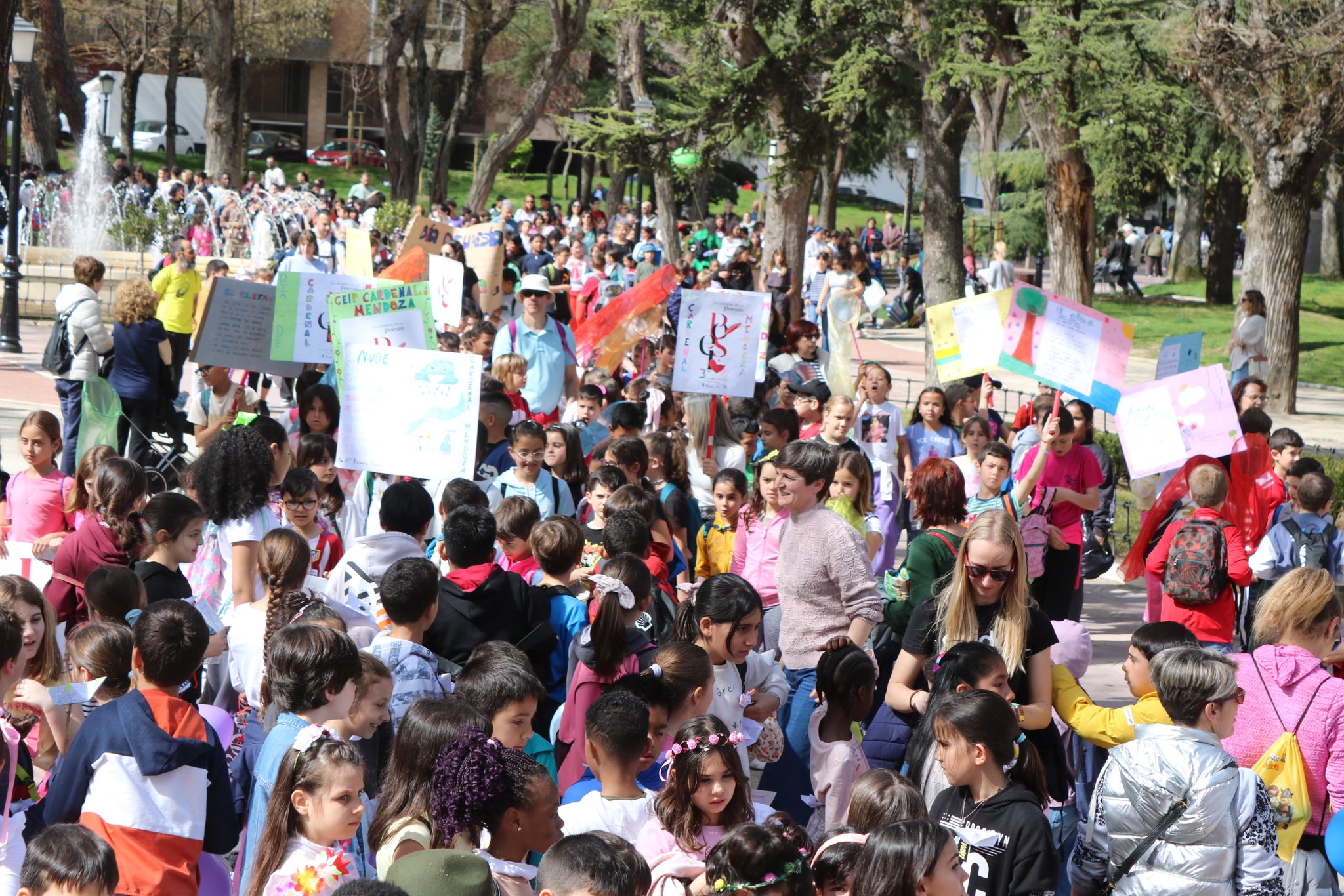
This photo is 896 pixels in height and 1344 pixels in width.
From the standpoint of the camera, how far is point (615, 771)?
13.4 feet

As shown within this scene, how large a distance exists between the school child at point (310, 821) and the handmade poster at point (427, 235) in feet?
31.9

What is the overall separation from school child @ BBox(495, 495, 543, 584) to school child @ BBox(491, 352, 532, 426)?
10.0 feet

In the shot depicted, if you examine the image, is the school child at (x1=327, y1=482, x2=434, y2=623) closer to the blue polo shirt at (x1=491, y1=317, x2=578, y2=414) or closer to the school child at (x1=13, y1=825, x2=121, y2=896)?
the school child at (x1=13, y1=825, x2=121, y2=896)

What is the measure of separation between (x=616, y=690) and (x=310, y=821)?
1.04 metres

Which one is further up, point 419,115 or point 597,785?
point 419,115

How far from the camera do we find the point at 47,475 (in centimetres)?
673

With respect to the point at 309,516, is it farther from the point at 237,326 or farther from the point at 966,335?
the point at 966,335

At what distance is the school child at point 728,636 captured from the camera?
5.07 m

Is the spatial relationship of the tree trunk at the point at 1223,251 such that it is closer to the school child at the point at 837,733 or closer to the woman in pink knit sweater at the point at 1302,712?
the woman in pink knit sweater at the point at 1302,712

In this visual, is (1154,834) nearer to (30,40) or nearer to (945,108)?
(945,108)

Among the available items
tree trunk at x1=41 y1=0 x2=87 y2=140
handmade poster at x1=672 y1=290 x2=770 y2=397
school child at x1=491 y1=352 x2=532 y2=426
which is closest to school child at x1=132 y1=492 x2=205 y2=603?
school child at x1=491 y1=352 x2=532 y2=426

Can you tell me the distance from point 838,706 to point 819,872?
62.4 inches

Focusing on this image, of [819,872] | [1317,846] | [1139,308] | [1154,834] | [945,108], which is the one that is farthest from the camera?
[1139,308]

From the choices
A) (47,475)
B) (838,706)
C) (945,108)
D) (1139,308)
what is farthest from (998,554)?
(1139,308)
